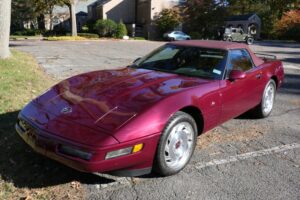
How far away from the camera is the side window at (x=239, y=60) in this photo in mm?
5035

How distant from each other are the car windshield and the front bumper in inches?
62.0

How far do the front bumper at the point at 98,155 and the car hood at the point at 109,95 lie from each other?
245 millimetres

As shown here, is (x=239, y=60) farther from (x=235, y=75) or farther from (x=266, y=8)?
(x=266, y=8)

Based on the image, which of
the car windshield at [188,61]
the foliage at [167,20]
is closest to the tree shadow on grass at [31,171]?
the car windshield at [188,61]

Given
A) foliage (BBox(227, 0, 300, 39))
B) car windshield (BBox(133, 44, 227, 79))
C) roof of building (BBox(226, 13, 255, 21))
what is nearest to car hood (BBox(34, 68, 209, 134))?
car windshield (BBox(133, 44, 227, 79))

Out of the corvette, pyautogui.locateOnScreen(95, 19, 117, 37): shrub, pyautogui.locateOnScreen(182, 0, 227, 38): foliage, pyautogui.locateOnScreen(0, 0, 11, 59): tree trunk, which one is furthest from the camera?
pyautogui.locateOnScreen(182, 0, 227, 38): foliage

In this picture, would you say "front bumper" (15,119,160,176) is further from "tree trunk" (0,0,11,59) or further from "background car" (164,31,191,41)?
"background car" (164,31,191,41)

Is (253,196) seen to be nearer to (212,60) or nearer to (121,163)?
(121,163)

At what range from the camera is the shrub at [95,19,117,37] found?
37781mm

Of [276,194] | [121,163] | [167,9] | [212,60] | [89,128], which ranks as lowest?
[276,194]

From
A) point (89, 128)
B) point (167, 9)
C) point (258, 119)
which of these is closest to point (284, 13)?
point (167, 9)

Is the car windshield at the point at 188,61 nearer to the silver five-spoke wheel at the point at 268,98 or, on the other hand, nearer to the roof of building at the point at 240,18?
the silver five-spoke wheel at the point at 268,98

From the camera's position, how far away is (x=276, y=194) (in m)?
3.57

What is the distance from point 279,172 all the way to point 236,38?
3037 cm
